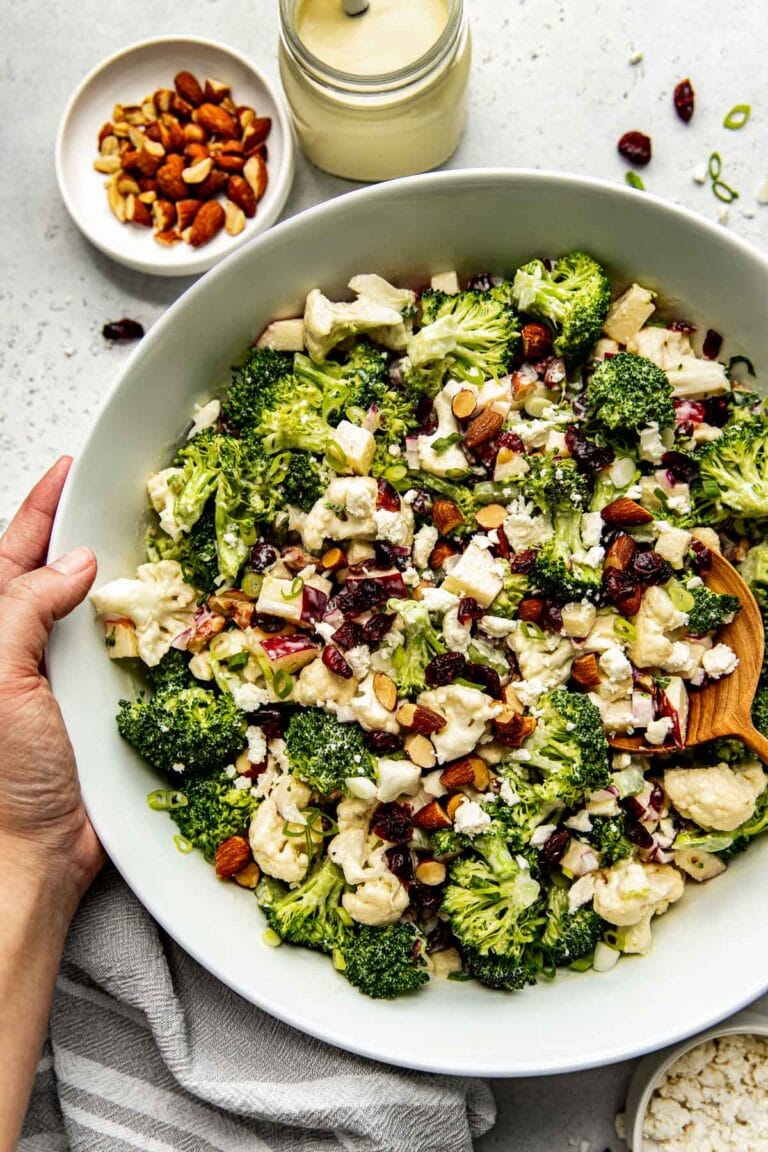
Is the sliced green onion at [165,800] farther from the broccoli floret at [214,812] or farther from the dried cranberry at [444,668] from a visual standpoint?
the dried cranberry at [444,668]

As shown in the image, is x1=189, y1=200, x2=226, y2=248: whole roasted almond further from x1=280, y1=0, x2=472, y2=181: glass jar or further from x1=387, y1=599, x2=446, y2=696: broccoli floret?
x1=387, y1=599, x2=446, y2=696: broccoli floret

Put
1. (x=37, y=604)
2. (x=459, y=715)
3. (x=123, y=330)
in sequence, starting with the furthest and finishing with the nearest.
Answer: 1. (x=123, y=330)
2. (x=459, y=715)
3. (x=37, y=604)

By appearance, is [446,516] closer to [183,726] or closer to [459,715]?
[459,715]

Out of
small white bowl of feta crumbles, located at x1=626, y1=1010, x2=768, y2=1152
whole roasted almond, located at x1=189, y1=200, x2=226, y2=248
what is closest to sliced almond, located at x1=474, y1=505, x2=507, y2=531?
whole roasted almond, located at x1=189, y1=200, x2=226, y2=248

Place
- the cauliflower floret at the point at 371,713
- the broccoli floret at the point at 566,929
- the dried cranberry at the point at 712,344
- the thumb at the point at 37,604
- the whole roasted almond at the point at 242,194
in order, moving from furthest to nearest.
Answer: the whole roasted almond at the point at 242,194 → the dried cranberry at the point at 712,344 → the broccoli floret at the point at 566,929 → the cauliflower floret at the point at 371,713 → the thumb at the point at 37,604

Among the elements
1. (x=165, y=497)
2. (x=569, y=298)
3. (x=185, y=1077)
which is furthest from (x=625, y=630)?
(x=185, y=1077)

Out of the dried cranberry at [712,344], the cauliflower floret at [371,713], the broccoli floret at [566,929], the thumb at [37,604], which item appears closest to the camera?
the thumb at [37,604]

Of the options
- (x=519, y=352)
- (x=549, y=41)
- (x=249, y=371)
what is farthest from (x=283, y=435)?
(x=549, y=41)

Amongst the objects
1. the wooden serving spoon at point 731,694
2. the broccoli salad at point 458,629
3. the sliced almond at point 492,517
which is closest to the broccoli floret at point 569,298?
the broccoli salad at point 458,629
